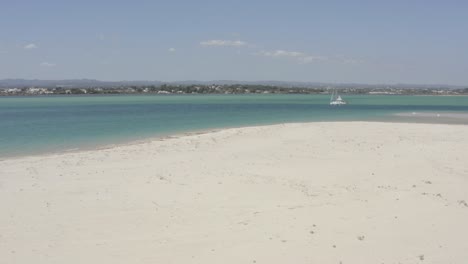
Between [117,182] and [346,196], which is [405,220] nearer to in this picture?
[346,196]

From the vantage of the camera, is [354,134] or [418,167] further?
[354,134]

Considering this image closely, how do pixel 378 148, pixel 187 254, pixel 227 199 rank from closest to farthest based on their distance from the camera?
pixel 187 254 < pixel 227 199 < pixel 378 148

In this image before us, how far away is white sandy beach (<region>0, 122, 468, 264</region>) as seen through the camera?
820 cm

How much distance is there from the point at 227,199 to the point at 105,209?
9.82 feet

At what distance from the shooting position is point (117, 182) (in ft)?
46.6

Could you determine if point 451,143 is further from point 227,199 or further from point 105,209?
point 105,209

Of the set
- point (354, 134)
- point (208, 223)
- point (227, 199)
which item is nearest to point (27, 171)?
point (227, 199)

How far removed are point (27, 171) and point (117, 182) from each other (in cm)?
430

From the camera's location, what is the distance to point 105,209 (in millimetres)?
11055

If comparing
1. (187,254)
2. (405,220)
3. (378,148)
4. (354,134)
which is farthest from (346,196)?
(354,134)

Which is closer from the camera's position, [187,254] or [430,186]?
[187,254]

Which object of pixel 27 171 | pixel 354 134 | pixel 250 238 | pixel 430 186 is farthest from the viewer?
pixel 354 134

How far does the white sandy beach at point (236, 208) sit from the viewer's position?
820 cm

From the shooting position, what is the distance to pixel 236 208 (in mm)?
11055
